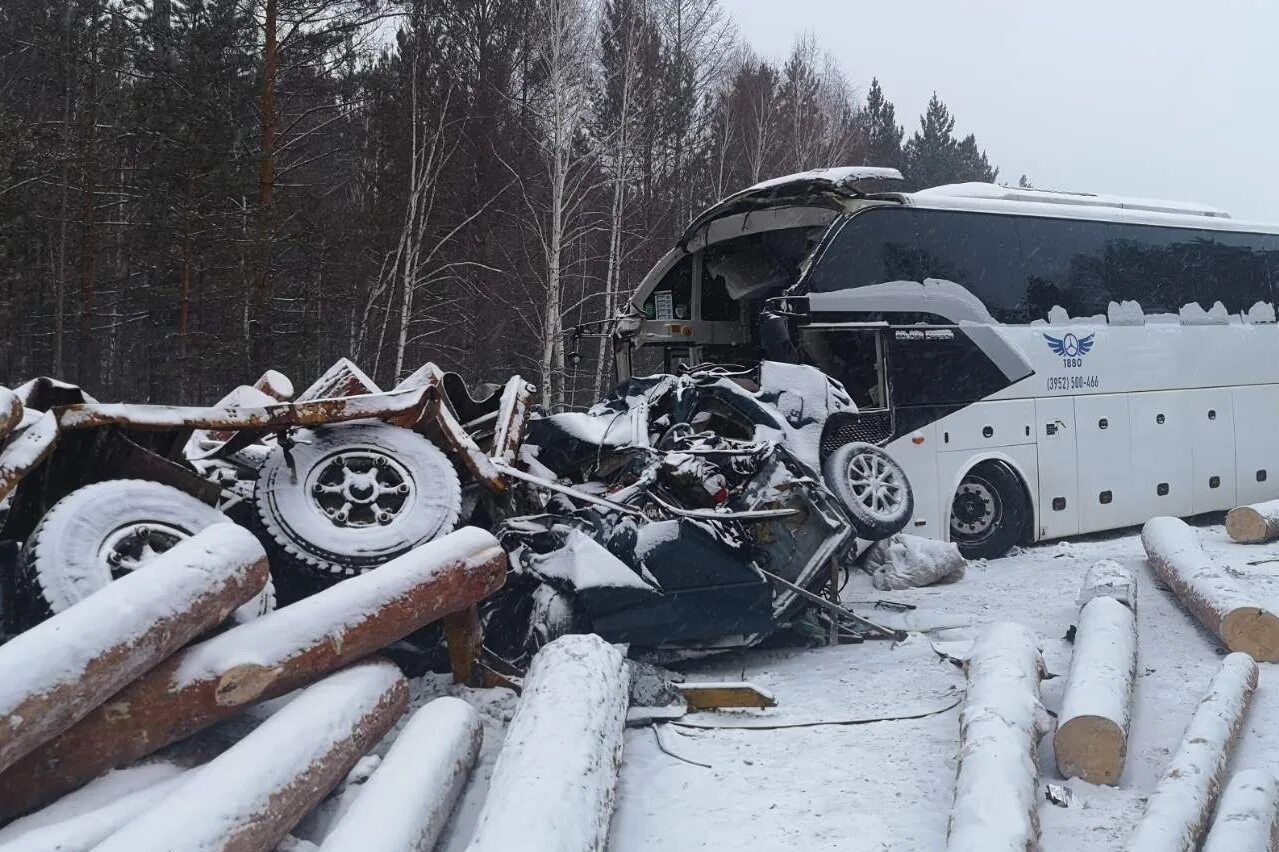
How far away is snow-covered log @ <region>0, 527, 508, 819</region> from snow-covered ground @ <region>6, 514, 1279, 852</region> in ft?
1.84

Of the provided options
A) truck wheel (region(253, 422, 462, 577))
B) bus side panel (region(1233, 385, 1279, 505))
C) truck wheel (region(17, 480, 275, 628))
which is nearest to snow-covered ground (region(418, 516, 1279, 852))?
truck wheel (region(253, 422, 462, 577))

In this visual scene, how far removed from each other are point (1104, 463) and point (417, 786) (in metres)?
7.86

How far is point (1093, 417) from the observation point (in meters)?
8.98

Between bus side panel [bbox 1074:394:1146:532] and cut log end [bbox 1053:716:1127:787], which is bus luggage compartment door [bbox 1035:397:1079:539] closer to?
bus side panel [bbox 1074:394:1146:532]

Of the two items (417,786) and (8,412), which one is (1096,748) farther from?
(8,412)

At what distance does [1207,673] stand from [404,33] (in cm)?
1976

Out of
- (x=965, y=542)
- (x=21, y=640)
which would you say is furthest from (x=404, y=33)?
(x=21, y=640)

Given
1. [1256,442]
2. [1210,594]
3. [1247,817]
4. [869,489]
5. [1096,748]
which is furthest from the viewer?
[1256,442]

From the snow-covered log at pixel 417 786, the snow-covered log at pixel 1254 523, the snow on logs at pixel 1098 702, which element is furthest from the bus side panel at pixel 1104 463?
the snow-covered log at pixel 417 786

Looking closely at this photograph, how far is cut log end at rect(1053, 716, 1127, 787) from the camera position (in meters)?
3.75

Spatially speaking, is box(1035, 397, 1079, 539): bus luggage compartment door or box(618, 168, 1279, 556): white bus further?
Answer: box(1035, 397, 1079, 539): bus luggage compartment door

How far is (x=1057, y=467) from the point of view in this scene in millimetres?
8805

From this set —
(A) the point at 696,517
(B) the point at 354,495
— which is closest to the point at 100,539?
(B) the point at 354,495

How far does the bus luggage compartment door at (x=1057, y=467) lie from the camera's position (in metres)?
8.70
